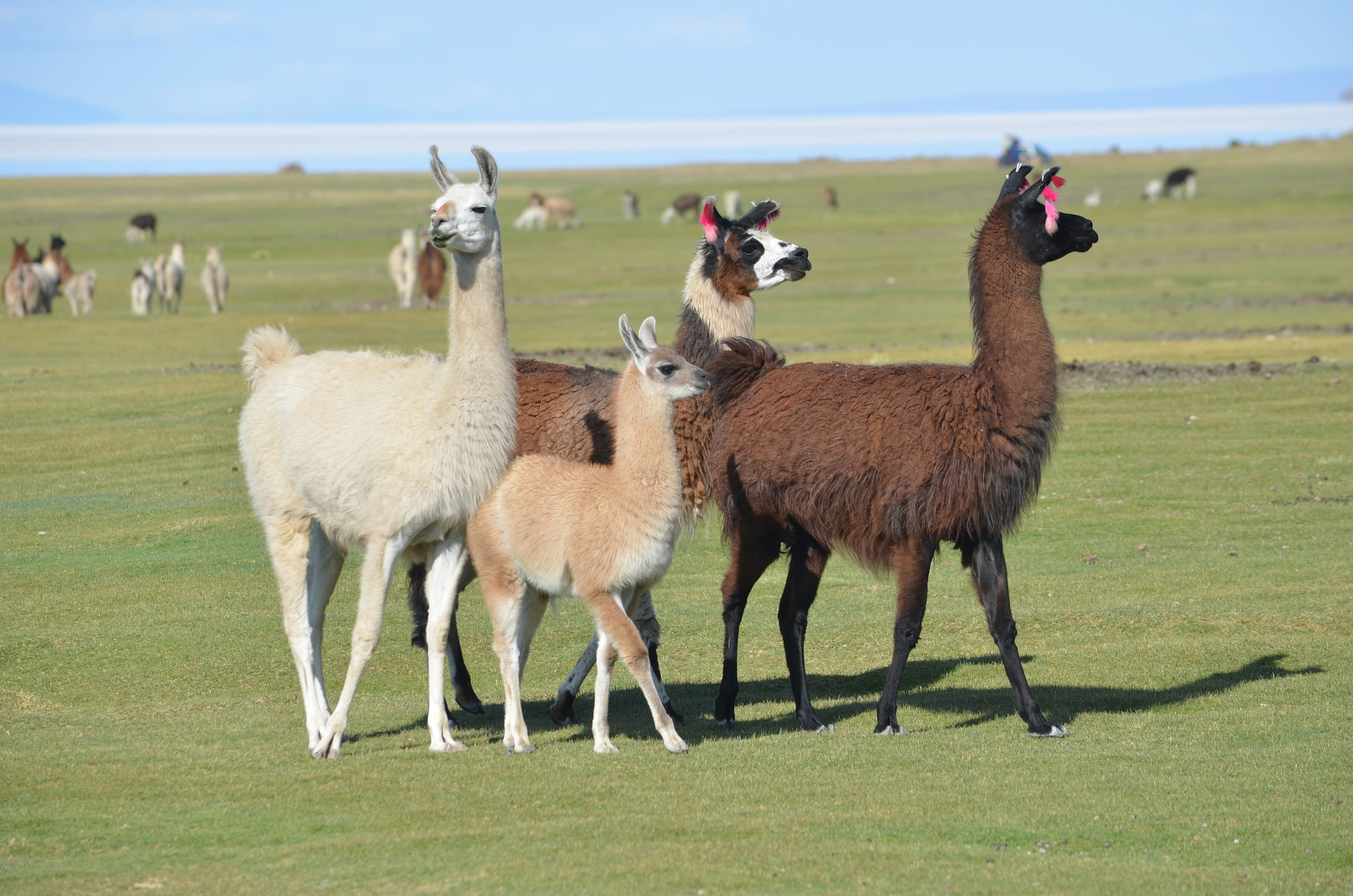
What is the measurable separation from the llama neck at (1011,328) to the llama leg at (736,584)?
170 centimetres

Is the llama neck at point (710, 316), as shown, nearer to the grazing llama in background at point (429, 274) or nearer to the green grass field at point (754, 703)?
the green grass field at point (754, 703)

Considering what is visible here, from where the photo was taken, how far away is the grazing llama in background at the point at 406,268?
137 feet

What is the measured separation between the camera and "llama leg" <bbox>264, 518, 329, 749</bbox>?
8.11 meters

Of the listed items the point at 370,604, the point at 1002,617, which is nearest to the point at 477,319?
the point at 370,604

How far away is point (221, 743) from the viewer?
7844 millimetres

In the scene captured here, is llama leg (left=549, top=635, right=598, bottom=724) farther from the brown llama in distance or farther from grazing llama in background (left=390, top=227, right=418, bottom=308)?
grazing llama in background (left=390, top=227, right=418, bottom=308)

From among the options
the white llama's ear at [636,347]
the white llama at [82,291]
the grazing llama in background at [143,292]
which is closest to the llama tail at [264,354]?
the white llama's ear at [636,347]

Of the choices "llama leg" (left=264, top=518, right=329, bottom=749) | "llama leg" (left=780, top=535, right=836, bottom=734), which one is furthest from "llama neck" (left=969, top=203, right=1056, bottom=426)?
"llama leg" (left=264, top=518, right=329, bottom=749)

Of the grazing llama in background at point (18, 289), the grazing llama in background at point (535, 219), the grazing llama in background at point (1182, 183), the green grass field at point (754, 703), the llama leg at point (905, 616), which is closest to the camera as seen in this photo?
the green grass field at point (754, 703)

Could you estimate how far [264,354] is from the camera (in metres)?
8.75

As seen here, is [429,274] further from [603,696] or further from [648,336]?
[603,696]

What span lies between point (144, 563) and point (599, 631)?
6.67 meters

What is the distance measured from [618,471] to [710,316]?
2.33m

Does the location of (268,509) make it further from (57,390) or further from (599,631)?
(57,390)
